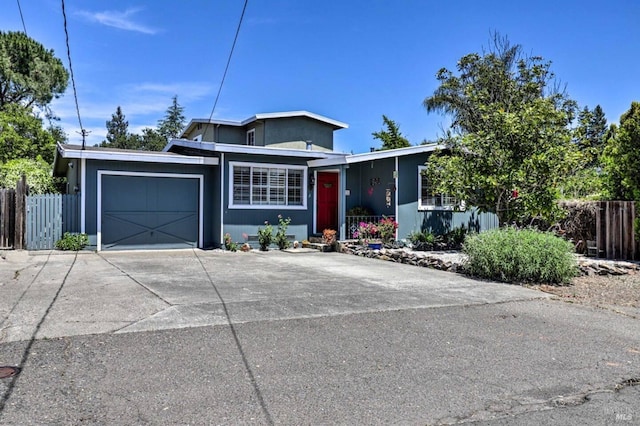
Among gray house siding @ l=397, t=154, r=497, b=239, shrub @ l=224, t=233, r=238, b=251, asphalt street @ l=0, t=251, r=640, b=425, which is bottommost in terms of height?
asphalt street @ l=0, t=251, r=640, b=425

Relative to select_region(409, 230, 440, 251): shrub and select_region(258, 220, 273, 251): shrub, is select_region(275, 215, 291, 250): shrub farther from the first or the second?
select_region(409, 230, 440, 251): shrub

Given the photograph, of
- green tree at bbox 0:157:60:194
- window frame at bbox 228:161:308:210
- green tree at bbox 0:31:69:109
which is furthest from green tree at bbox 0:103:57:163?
window frame at bbox 228:161:308:210

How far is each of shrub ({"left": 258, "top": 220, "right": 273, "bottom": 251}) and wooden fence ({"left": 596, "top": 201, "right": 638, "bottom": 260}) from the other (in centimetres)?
909

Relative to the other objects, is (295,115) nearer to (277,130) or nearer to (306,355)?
(277,130)

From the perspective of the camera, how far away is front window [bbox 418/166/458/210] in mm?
15805

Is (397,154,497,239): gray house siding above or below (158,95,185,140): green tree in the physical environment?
below

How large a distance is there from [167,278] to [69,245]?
596 centimetres

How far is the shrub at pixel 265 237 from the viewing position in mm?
14711

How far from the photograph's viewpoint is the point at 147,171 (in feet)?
46.9

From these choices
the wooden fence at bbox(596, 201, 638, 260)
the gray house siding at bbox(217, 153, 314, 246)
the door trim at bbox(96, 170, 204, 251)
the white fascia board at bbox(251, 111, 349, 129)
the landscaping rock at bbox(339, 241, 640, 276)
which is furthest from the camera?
the white fascia board at bbox(251, 111, 349, 129)

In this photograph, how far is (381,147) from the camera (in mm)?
31062

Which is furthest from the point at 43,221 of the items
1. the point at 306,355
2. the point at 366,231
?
the point at 306,355

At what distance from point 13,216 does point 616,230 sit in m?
16.1

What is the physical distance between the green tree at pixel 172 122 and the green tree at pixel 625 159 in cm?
5344
